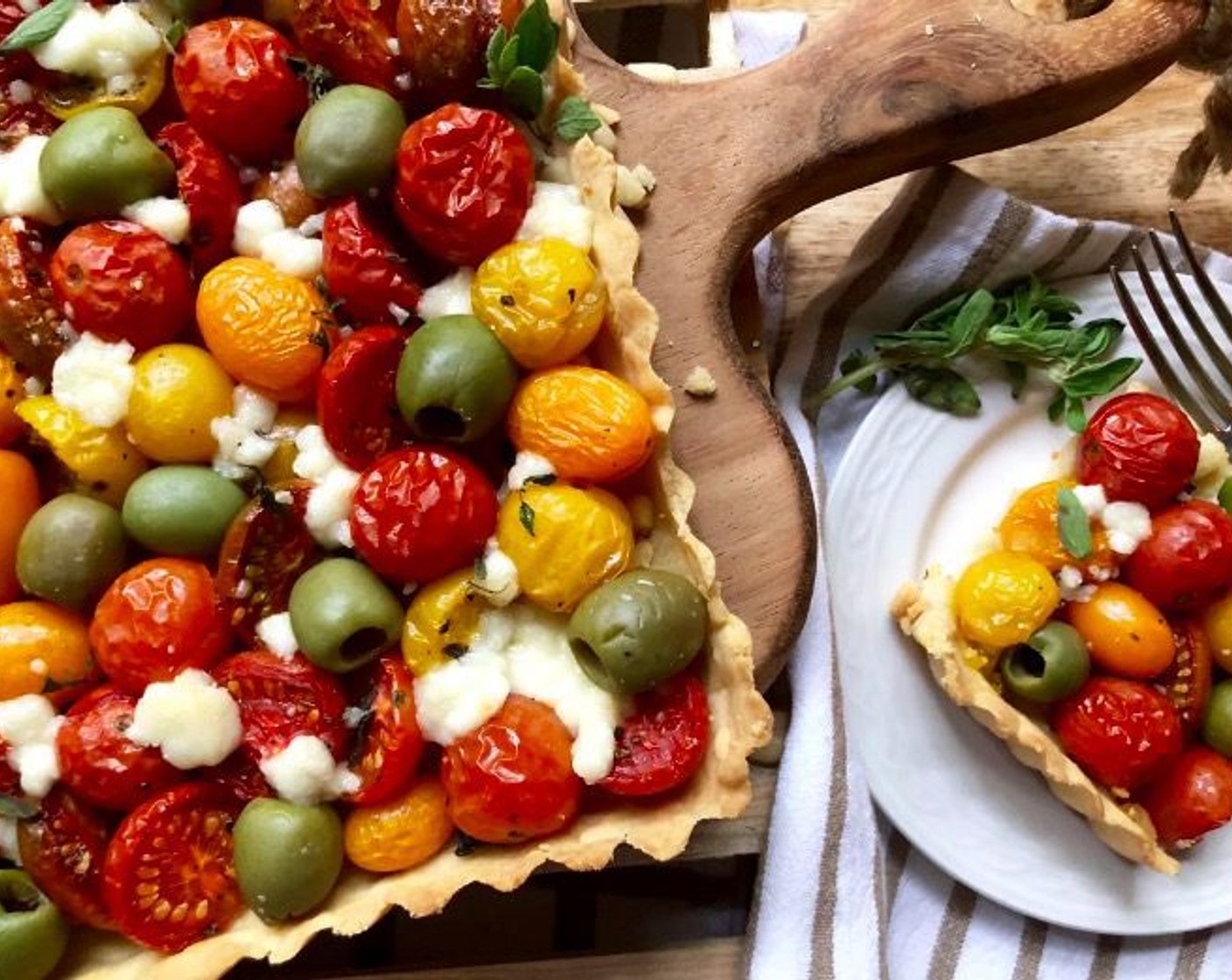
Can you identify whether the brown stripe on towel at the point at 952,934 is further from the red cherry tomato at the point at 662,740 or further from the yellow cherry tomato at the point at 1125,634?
the red cherry tomato at the point at 662,740

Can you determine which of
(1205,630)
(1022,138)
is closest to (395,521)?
(1022,138)

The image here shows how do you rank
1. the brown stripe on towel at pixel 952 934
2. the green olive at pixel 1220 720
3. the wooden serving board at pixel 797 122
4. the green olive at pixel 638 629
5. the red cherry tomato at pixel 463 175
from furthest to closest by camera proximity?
1. the brown stripe on towel at pixel 952 934
2. the green olive at pixel 1220 720
3. the wooden serving board at pixel 797 122
4. the red cherry tomato at pixel 463 175
5. the green olive at pixel 638 629

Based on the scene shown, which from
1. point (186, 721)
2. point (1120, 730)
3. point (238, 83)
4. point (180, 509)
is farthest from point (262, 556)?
point (1120, 730)

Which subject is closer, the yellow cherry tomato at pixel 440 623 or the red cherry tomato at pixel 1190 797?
the yellow cherry tomato at pixel 440 623

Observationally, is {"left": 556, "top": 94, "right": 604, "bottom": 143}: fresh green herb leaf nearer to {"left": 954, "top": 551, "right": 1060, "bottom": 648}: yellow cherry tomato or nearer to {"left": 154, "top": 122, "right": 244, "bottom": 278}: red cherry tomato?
{"left": 154, "top": 122, "right": 244, "bottom": 278}: red cherry tomato

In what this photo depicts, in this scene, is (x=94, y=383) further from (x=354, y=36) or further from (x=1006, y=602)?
(x=1006, y=602)

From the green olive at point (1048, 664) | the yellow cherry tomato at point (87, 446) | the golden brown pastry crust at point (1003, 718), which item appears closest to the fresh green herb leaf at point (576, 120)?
the yellow cherry tomato at point (87, 446)
